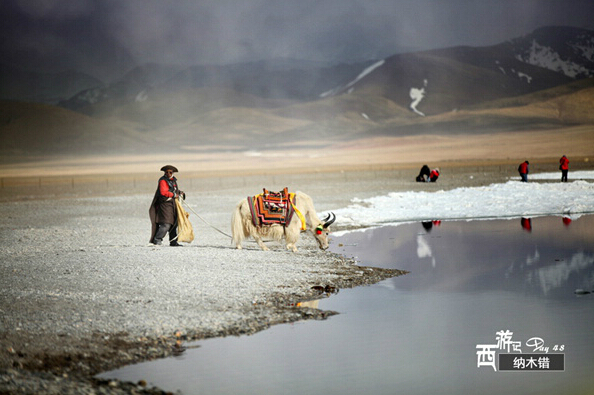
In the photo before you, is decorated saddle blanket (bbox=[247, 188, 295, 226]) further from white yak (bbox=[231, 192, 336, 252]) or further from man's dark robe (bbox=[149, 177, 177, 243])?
man's dark robe (bbox=[149, 177, 177, 243])

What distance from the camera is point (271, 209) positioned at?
479 inches

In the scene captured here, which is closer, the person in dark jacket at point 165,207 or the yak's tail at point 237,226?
the person in dark jacket at point 165,207

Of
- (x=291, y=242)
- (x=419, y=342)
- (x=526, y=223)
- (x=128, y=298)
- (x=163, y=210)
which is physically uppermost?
(x=163, y=210)

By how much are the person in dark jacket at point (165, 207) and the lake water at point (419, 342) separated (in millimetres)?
3890

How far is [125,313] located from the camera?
742 centimetres

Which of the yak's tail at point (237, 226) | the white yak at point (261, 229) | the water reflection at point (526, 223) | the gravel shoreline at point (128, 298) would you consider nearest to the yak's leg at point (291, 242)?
the white yak at point (261, 229)

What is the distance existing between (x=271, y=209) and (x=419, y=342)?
18.7 feet

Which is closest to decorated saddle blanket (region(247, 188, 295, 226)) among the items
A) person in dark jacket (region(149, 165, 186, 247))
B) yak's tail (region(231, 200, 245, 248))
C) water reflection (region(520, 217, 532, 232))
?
yak's tail (region(231, 200, 245, 248))

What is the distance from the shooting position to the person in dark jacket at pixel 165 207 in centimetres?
1220

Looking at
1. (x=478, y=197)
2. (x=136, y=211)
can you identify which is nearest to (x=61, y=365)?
(x=136, y=211)

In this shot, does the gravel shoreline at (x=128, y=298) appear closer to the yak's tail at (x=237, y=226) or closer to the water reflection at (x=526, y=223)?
the yak's tail at (x=237, y=226)

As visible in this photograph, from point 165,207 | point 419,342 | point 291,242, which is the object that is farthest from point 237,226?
point 419,342

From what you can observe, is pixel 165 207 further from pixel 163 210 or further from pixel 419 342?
pixel 419 342

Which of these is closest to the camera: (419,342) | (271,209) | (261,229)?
(419,342)
